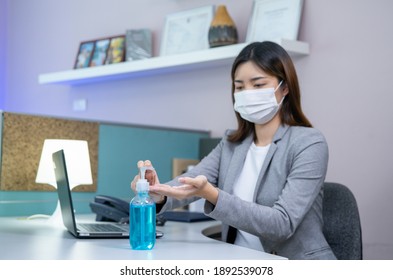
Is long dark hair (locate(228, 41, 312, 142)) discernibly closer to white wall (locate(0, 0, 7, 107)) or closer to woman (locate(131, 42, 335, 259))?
woman (locate(131, 42, 335, 259))

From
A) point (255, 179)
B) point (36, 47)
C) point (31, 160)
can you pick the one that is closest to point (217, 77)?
point (31, 160)

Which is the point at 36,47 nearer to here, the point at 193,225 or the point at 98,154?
the point at 98,154

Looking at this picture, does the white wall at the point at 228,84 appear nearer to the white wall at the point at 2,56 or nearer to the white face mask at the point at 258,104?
the white wall at the point at 2,56

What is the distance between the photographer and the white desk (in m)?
1.21

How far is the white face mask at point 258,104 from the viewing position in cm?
173

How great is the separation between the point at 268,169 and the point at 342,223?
27 cm

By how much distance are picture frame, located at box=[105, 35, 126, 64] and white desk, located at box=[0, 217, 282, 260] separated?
1.82m

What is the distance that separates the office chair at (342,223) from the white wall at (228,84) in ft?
2.10

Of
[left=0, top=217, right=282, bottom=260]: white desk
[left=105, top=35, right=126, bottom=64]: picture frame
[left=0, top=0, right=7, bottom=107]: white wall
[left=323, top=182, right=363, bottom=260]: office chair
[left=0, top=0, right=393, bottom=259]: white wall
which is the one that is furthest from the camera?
[left=0, top=0, right=7, bottom=107]: white wall

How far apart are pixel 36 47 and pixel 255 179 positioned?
3.02 metres

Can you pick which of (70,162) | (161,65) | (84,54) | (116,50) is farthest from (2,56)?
(70,162)

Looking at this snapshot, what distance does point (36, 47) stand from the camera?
4297 millimetres

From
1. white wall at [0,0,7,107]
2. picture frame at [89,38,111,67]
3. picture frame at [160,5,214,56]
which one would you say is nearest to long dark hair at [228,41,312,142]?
picture frame at [160,5,214,56]

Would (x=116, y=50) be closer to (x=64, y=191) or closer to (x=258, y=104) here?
(x=258, y=104)
